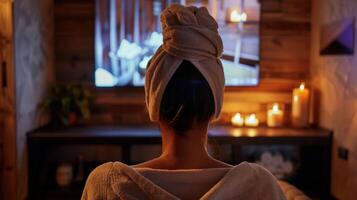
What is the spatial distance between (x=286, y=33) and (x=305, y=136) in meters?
0.88

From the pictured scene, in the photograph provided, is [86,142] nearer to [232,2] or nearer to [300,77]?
[232,2]

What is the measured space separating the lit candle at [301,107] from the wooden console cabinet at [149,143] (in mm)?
96

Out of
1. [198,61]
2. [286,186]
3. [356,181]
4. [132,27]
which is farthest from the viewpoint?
[132,27]

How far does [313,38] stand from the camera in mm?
3346

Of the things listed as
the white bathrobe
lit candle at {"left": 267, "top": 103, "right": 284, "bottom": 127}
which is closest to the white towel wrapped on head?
the white bathrobe

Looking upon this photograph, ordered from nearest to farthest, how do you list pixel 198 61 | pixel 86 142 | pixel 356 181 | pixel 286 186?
pixel 198 61, pixel 286 186, pixel 356 181, pixel 86 142

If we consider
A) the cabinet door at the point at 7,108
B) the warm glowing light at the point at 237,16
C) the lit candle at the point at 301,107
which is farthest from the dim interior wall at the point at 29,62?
the lit candle at the point at 301,107

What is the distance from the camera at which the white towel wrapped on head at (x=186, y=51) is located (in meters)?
0.82

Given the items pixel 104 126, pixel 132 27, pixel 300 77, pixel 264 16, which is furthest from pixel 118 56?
pixel 300 77

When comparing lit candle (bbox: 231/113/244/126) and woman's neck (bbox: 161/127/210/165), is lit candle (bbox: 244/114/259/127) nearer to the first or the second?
lit candle (bbox: 231/113/244/126)

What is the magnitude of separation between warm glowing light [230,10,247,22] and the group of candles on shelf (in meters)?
0.66

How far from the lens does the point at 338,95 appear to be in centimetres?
289

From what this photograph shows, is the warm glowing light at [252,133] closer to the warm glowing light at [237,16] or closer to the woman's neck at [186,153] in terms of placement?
the warm glowing light at [237,16]

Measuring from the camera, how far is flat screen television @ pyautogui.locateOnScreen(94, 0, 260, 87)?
3.26 meters
